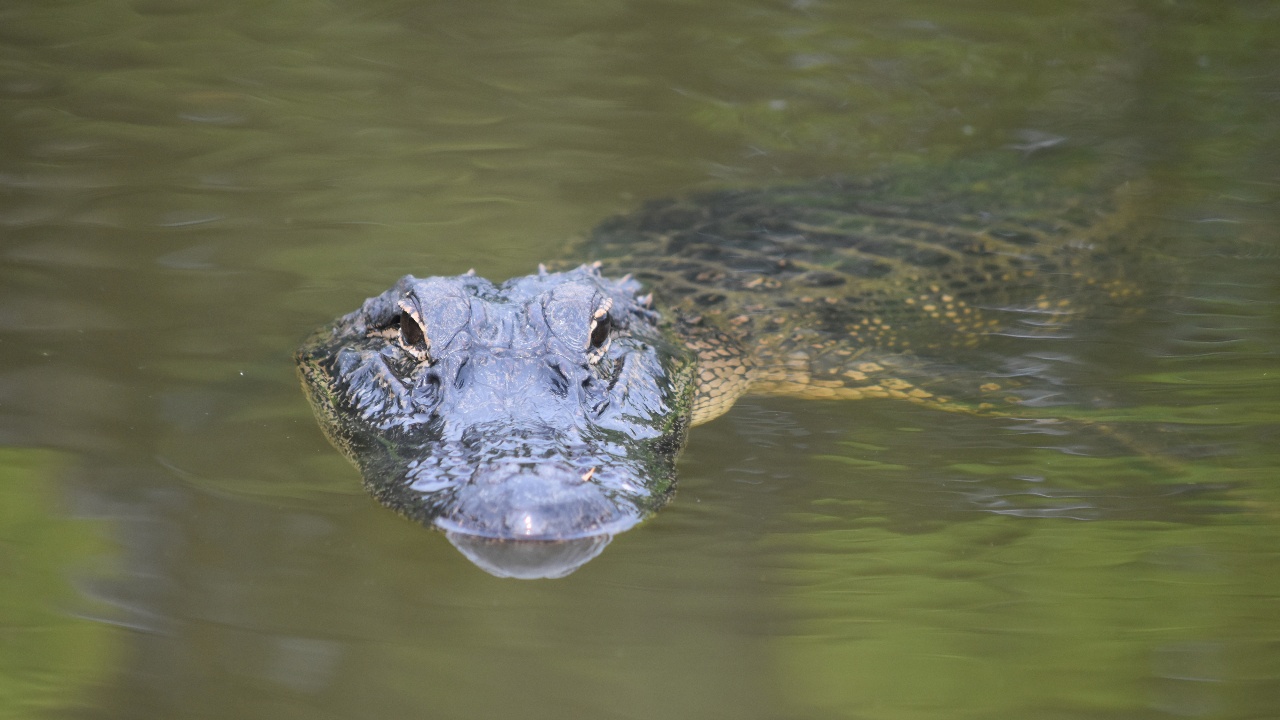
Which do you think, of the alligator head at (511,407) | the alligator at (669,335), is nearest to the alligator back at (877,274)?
the alligator at (669,335)

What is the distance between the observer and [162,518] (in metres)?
3.43

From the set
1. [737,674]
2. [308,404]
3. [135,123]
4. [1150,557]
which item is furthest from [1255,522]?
[135,123]

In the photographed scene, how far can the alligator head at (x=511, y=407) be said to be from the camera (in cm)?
264

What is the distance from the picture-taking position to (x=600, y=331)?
12.4ft

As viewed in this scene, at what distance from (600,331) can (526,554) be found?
50.6 inches

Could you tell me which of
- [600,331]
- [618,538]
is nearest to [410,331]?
[600,331]

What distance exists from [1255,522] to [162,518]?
128 inches

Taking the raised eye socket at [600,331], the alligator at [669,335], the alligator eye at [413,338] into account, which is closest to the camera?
the alligator at [669,335]

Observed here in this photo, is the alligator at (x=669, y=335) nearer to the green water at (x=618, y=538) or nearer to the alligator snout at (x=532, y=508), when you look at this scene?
the alligator snout at (x=532, y=508)

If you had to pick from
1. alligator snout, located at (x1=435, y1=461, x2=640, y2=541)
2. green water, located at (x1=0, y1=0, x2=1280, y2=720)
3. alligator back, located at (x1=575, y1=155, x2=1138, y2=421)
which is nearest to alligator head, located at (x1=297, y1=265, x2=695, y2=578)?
alligator snout, located at (x1=435, y1=461, x2=640, y2=541)

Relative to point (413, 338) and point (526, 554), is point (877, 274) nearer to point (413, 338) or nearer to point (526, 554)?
point (413, 338)

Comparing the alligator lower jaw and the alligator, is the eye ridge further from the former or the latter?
the alligator lower jaw

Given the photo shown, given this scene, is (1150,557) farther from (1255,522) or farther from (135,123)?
(135,123)

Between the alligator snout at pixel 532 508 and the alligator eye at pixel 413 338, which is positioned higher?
the alligator eye at pixel 413 338
